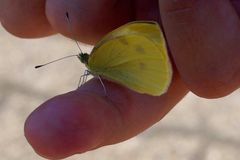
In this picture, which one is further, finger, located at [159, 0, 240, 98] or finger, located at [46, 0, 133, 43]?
finger, located at [46, 0, 133, 43]

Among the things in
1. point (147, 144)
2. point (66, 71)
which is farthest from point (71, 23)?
point (66, 71)

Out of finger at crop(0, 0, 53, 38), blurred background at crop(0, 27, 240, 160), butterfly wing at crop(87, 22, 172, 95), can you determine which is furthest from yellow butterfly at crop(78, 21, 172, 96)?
blurred background at crop(0, 27, 240, 160)

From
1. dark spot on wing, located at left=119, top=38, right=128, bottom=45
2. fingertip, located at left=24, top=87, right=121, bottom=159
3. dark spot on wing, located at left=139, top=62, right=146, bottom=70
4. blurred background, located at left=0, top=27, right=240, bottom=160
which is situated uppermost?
dark spot on wing, located at left=119, top=38, right=128, bottom=45

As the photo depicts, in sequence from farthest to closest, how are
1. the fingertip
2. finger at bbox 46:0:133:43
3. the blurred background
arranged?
the blurred background → finger at bbox 46:0:133:43 → the fingertip

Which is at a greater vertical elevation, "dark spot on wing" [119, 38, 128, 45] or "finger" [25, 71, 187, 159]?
"dark spot on wing" [119, 38, 128, 45]

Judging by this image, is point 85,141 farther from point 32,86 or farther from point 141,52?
point 32,86

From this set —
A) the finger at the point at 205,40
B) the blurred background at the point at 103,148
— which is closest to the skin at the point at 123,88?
the finger at the point at 205,40

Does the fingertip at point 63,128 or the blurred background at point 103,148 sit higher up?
the fingertip at point 63,128

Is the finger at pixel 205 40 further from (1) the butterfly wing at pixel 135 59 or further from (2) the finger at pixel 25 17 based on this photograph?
(2) the finger at pixel 25 17

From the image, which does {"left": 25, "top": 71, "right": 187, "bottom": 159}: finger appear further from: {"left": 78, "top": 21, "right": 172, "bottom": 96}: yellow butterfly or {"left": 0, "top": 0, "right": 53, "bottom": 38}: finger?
{"left": 0, "top": 0, "right": 53, "bottom": 38}: finger
